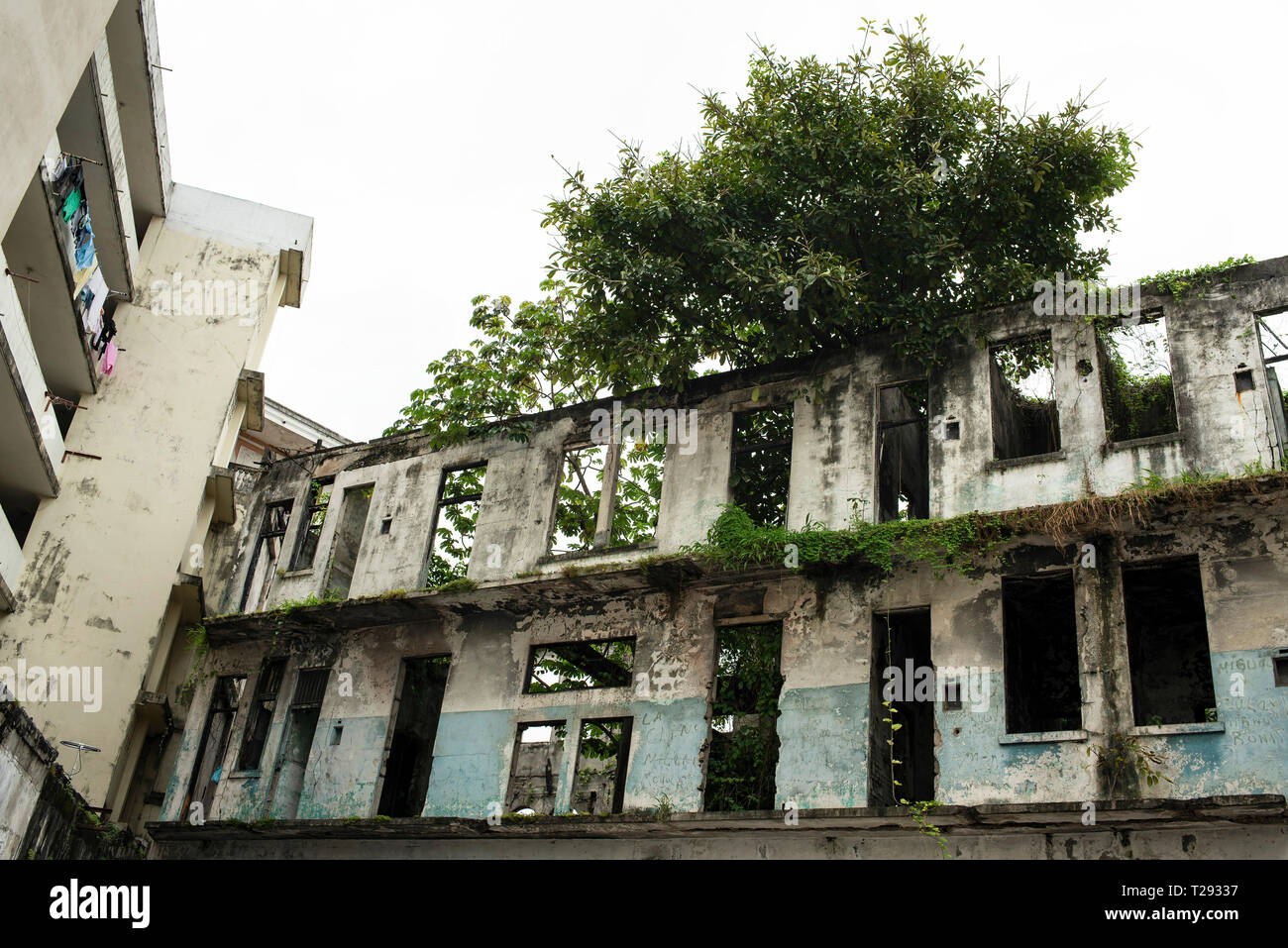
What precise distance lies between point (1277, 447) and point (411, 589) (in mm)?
11778

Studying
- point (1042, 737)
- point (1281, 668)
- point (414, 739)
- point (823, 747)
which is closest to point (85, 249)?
point (414, 739)

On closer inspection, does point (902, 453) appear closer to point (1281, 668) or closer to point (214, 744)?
point (1281, 668)

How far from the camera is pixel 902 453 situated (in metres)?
16.4

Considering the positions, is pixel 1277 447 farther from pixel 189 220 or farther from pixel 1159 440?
pixel 189 220

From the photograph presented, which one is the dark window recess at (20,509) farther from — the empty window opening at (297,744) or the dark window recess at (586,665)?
the dark window recess at (586,665)

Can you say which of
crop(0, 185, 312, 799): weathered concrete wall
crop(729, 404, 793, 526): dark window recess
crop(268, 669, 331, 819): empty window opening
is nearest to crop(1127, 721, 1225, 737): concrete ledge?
crop(729, 404, 793, 526): dark window recess

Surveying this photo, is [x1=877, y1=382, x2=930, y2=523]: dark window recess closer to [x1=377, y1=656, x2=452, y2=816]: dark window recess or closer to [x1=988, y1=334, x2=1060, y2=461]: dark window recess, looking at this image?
[x1=988, y1=334, x2=1060, y2=461]: dark window recess

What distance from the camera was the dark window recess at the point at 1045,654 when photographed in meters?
14.3

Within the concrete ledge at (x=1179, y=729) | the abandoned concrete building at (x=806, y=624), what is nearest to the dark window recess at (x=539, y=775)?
the abandoned concrete building at (x=806, y=624)

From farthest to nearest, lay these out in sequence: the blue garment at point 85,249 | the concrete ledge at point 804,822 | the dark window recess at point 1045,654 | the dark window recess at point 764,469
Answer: the dark window recess at point 764,469, the blue garment at point 85,249, the dark window recess at point 1045,654, the concrete ledge at point 804,822

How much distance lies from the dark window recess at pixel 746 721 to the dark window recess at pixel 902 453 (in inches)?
96.5

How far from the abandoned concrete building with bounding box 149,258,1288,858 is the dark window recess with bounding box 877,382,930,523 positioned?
8cm

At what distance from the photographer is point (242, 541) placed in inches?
794

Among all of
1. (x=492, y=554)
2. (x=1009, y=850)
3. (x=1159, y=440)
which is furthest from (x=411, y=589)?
(x=1159, y=440)
